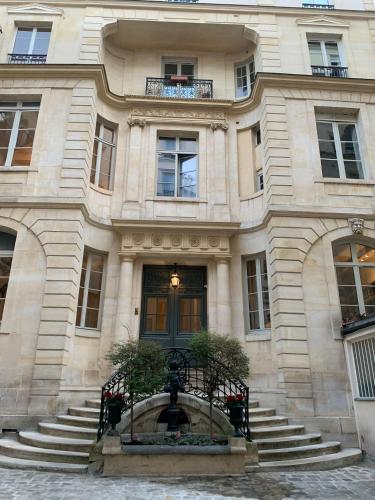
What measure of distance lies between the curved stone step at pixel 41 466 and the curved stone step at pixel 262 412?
12.4ft

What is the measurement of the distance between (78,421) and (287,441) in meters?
4.18

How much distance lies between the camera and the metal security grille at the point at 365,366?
8250 millimetres

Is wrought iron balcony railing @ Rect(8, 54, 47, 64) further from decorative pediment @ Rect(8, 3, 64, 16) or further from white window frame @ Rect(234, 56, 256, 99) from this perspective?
white window frame @ Rect(234, 56, 256, 99)

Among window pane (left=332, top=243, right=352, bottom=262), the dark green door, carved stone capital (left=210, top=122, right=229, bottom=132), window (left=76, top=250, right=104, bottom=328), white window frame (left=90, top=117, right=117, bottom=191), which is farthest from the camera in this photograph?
carved stone capital (left=210, top=122, right=229, bottom=132)

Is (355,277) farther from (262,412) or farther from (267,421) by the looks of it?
(267,421)

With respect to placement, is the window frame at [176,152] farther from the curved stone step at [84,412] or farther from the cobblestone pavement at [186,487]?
the cobblestone pavement at [186,487]

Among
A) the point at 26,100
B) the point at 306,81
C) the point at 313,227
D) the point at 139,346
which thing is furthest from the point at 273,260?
the point at 26,100

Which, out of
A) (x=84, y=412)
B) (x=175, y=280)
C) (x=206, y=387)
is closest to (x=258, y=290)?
(x=175, y=280)

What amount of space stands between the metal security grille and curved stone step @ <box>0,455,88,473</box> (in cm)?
598

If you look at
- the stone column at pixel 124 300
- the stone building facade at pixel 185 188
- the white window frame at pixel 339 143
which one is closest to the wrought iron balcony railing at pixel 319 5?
the stone building facade at pixel 185 188

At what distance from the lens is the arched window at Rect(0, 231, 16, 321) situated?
32.7ft

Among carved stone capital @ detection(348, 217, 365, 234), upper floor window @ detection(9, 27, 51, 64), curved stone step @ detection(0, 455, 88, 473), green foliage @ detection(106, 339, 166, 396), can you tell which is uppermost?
upper floor window @ detection(9, 27, 51, 64)

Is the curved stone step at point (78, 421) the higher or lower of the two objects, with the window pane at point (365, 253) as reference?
lower

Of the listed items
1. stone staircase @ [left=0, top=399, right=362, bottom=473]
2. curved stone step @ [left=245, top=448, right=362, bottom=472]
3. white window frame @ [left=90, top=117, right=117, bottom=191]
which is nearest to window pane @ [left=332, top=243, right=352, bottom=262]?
stone staircase @ [left=0, top=399, right=362, bottom=473]
